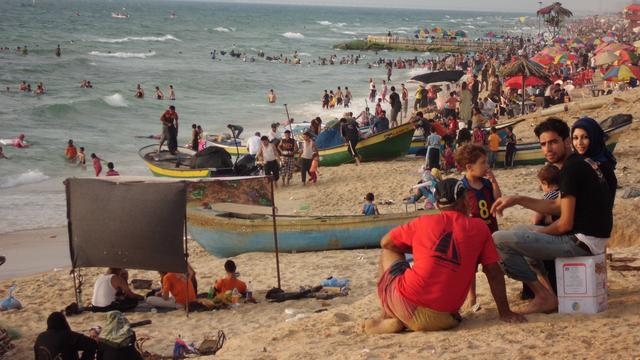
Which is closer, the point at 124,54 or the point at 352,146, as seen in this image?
the point at 352,146

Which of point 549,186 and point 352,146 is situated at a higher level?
point 549,186

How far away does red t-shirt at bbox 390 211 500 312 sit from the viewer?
555cm

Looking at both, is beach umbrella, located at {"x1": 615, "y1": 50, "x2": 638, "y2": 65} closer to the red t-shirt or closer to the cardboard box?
the cardboard box

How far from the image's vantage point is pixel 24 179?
23.7 metres

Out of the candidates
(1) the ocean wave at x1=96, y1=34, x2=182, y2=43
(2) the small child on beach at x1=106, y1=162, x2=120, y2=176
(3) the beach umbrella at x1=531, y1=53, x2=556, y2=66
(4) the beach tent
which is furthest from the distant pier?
(4) the beach tent

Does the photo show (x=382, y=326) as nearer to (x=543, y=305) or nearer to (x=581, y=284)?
(x=543, y=305)

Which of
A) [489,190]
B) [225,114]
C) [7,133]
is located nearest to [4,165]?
[7,133]

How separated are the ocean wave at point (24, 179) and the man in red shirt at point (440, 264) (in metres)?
19.2

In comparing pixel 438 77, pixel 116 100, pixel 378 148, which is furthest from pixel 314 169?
pixel 116 100

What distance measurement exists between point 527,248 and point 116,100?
37.5 meters

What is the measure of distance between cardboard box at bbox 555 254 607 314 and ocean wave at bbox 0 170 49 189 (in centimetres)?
1977

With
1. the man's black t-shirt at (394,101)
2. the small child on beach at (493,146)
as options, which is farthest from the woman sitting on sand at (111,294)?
the man's black t-shirt at (394,101)

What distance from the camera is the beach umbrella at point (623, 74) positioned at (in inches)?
1030

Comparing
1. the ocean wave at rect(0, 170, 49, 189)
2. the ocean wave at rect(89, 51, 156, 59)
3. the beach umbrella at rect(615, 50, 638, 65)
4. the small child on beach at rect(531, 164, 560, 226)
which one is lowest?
the ocean wave at rect(0, 170, 49, 189)
